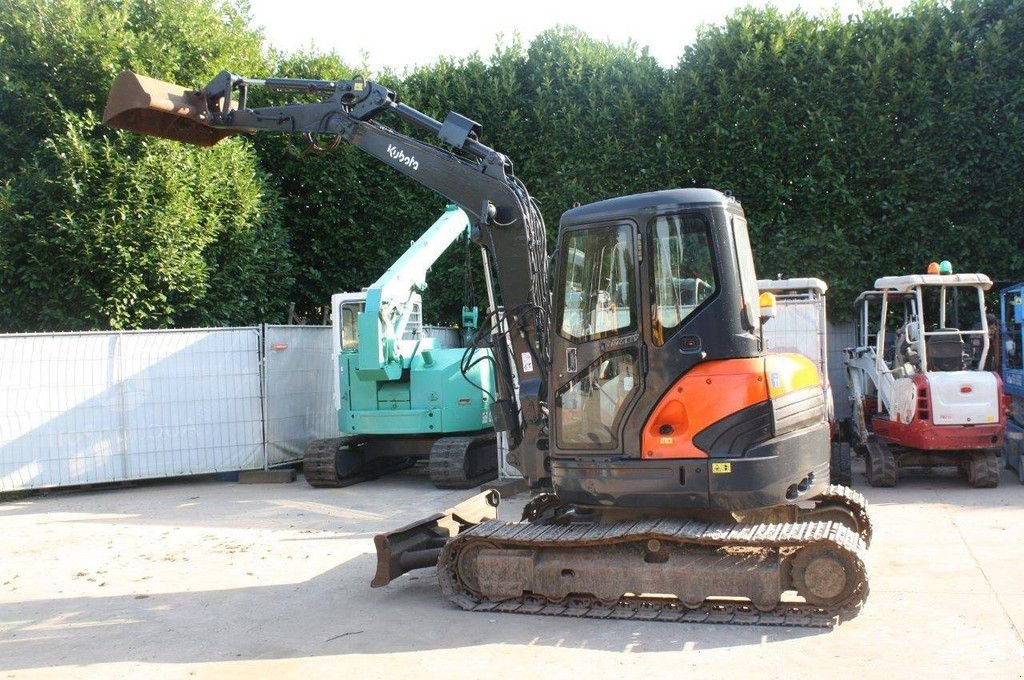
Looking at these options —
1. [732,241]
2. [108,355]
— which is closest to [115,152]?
[108,355]

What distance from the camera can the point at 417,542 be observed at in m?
7.16

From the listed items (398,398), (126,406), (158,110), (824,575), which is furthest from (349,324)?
(824,575)

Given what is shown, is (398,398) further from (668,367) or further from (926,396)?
(668,367)

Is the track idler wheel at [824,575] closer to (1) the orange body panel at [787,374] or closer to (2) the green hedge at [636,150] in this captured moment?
(1) the orange body panel at [787,374]

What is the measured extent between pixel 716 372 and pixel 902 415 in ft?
19.7

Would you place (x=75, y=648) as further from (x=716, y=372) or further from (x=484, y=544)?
(x=716, y=372)

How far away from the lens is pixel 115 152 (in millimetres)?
14273

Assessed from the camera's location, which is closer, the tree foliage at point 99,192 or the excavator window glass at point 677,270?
the excavator window glass at point 677,270

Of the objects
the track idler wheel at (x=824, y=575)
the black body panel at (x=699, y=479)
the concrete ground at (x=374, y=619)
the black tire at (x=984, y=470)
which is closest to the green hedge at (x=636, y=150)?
the black tire at (x=984, y=470)

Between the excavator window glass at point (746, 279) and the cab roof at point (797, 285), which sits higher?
the cab roof at point (797, 285)

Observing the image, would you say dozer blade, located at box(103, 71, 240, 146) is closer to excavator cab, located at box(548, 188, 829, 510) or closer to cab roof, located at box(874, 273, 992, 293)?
excavator cab, located at box(548, 188, 829, 510)

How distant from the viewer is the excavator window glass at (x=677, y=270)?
6.35 m

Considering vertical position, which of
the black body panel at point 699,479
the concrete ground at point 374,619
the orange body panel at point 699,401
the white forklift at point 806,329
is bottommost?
the concrete ground at point 374,619

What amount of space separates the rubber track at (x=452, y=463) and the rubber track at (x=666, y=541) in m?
5.14
